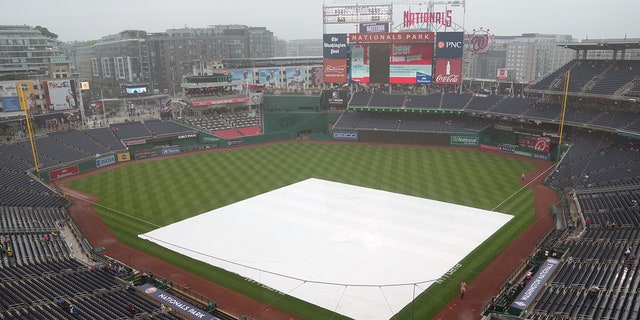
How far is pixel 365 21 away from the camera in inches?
2421

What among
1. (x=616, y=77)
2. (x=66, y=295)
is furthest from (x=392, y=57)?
(x=66, y=295)

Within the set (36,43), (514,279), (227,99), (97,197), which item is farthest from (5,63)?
(514,279)

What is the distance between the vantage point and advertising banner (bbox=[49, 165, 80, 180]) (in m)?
41.0

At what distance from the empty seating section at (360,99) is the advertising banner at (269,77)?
100ft

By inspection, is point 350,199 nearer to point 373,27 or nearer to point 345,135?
point 345,135

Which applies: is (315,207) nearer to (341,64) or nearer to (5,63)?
(341,64)

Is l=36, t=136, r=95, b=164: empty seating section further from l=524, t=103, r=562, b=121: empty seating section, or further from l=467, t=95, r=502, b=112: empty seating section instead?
l=524, t=103, r=562, b=121: empty seating section

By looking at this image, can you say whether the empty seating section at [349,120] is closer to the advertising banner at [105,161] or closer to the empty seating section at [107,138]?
the empty seating section at [107,138]

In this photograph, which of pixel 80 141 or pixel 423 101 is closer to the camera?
pixel 80 141

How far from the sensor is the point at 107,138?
5084cm

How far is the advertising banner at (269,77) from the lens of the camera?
87625 mm

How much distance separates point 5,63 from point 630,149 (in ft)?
338

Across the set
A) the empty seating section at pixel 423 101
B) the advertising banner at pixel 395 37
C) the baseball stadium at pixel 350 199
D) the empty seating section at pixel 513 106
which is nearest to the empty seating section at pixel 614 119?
the baseball stadium at pixel 350 199

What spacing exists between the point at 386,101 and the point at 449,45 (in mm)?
10834
